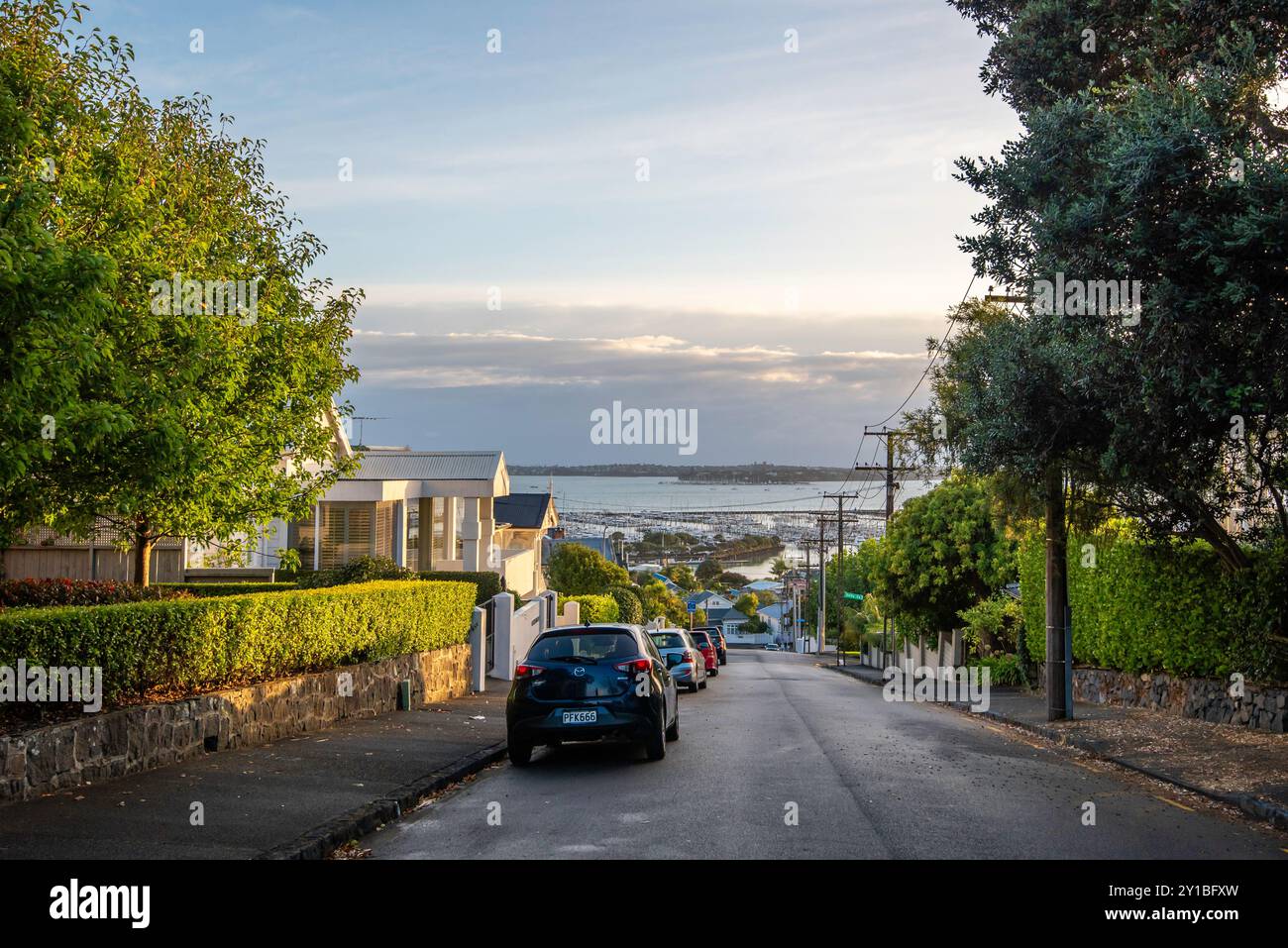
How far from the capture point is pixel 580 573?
54.2 m

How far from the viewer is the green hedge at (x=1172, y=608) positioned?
15727 millimetres

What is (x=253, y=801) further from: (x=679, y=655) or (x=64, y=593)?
(x=679, y=655)

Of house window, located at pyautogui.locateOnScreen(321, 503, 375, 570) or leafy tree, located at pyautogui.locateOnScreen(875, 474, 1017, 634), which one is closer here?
house window, located at pyautogui.locateOnScreen(321, 503, 375, 570)

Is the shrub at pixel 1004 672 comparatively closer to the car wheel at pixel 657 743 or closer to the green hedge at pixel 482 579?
the green hedge at pixel 482 579

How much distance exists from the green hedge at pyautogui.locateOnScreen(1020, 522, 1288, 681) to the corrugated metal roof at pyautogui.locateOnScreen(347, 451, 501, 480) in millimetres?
18263

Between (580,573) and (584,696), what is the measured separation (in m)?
41.8

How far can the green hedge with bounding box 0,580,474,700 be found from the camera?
33.3 ft

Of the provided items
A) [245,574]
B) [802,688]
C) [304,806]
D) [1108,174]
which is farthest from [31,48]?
[802,688]

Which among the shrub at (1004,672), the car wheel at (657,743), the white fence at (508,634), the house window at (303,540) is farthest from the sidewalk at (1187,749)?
the house window at (303,540)

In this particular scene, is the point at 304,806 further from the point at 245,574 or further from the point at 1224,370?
the point at 245,574

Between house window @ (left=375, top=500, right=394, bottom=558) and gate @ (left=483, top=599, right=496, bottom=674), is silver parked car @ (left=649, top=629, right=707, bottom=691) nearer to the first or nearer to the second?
gate @ (left=483, top=599, right=496, bottom=674)

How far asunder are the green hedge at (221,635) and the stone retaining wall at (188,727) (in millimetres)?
311

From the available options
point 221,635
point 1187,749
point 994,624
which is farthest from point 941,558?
point 221,635

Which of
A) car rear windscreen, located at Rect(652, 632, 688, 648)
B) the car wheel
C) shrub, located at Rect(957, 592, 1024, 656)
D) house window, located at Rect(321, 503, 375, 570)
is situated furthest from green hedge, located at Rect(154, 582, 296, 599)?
shrub, located at Rect(957, 592, 1024, 656)
